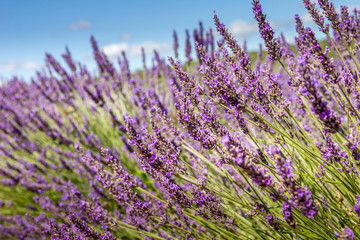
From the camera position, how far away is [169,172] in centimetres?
152

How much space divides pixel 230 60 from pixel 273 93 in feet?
1.09

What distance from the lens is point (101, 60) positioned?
4.51 meters

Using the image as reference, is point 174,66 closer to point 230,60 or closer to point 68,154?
point 230,60

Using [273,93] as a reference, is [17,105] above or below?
above

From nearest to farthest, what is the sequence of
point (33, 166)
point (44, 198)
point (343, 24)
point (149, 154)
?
1. point (149, 154)
2. point (343, 24)
3. point (44, 198)
4. point (33, 166)

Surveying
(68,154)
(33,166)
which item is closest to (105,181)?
(68,154)

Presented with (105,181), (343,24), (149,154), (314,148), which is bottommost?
(105,181)

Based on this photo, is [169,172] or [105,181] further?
[105,181]

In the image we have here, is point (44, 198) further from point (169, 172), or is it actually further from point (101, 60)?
point (169, 172)

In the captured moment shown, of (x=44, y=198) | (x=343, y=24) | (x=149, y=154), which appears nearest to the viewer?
(x=149, y=154)

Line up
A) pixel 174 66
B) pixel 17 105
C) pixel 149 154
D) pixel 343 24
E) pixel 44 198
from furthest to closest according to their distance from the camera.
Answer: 1. pixel 17 105
2. pixel 44 198
3. pixel 343 24
4. pixel 174 66
5. pixel 149 154

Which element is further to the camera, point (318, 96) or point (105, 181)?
point (105, 181)

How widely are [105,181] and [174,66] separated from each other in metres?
0.84

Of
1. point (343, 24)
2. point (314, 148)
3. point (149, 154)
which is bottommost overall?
point (149, 154)
